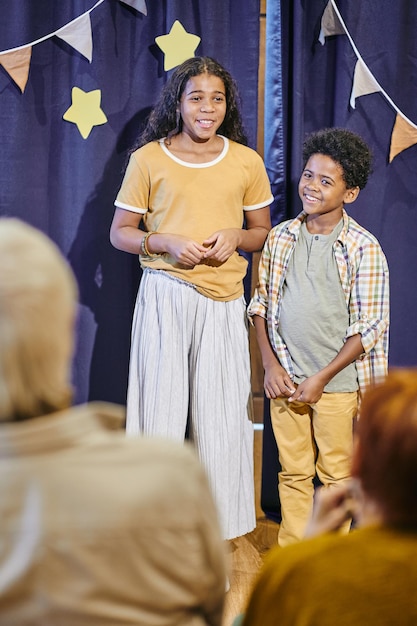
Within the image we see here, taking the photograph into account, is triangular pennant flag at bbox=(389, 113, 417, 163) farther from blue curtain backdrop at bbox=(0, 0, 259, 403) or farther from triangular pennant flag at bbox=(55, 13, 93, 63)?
triangular pennant flag at bbox=(55, 13, 93, 63)

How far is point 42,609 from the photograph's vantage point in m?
0.98

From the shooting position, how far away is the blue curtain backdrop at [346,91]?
324cm

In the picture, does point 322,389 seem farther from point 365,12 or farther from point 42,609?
point 42,609

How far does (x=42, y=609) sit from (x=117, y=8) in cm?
263

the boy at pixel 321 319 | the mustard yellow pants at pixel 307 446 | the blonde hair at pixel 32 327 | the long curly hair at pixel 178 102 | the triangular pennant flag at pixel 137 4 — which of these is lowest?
the mustard yellow pants at pixel 307 446

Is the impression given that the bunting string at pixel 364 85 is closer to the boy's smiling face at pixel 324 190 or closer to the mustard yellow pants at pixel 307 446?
the boy's smiling face at pixel 324 190

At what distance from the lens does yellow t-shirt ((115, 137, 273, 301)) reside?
9.04ft

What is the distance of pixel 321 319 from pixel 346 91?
1.03 meters

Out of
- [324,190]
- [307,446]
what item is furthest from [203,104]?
[307,446]

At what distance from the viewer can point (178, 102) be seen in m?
2.84

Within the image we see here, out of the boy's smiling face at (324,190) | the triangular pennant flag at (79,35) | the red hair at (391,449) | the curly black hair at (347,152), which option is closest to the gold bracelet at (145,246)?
the boy's smiling face at (324,190)

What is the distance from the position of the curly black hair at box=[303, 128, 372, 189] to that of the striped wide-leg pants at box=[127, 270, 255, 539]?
0.58m

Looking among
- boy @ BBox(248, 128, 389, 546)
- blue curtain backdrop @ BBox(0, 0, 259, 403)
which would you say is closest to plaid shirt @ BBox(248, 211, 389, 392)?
boy @ BBox(248, 128, 389, 546)

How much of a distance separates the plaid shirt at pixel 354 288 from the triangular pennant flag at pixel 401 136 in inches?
24.5
